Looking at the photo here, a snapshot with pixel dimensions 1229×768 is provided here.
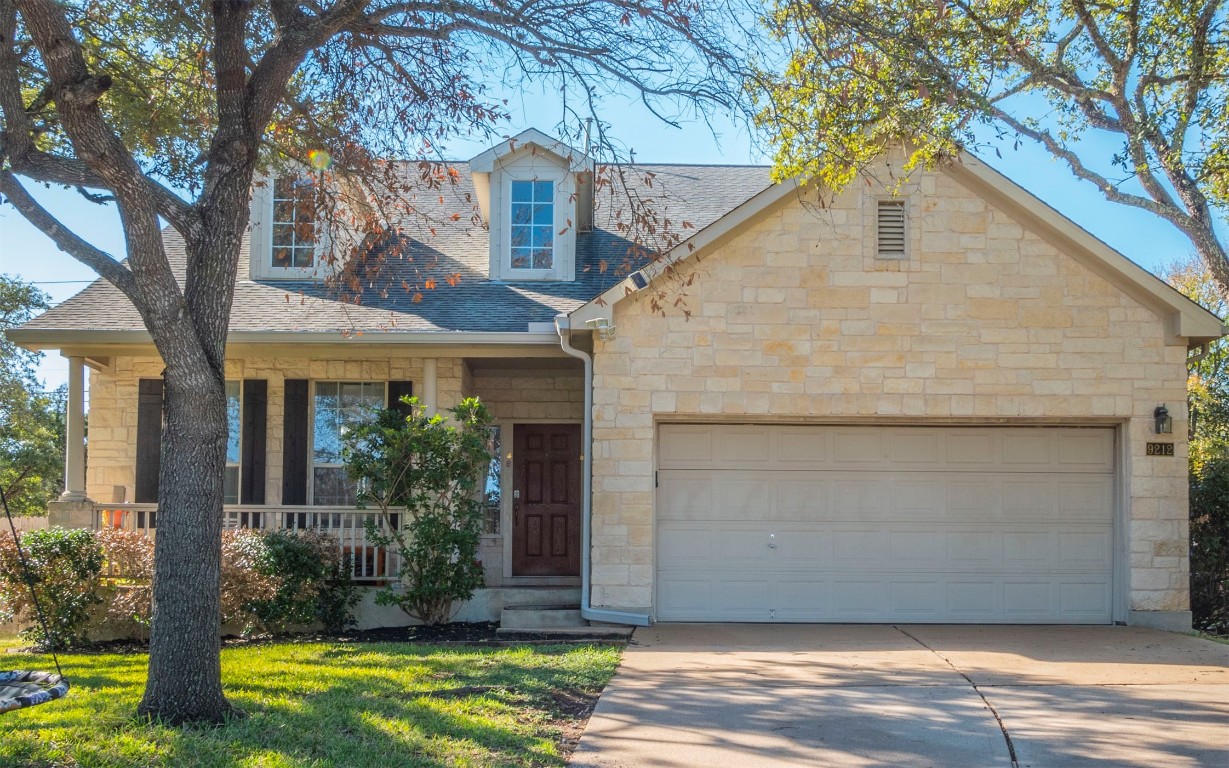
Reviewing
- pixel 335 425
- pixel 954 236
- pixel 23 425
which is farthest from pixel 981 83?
pixel 23 425

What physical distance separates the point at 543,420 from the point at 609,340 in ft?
9.80

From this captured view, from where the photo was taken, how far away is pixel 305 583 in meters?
11.0

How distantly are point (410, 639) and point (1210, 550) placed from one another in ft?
29.4

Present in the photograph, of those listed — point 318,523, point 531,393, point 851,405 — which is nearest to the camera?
point 851,405

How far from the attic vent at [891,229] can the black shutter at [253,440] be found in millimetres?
7385


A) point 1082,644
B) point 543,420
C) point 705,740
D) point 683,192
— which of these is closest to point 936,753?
point 705,740

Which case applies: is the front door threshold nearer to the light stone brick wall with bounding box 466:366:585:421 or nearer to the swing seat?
the light stone brick wall with bounding box 466:366:585:421

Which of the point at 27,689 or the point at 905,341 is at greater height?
the point at 905,341

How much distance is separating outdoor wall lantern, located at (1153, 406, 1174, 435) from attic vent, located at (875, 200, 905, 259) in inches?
124

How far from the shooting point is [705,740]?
21.8 feet

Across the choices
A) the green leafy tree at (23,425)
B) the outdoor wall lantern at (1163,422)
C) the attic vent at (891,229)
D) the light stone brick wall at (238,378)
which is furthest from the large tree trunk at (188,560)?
the green leafy tree at (23,425)

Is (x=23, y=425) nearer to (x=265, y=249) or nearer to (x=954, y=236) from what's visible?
(x=265, y=249)

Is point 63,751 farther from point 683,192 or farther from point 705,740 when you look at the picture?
point 683,192

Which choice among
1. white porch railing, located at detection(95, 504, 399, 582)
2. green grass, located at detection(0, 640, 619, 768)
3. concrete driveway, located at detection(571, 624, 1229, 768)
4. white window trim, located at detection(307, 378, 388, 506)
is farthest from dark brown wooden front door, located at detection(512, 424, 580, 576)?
green grass, located at detection(0, 640, 619, 768)
